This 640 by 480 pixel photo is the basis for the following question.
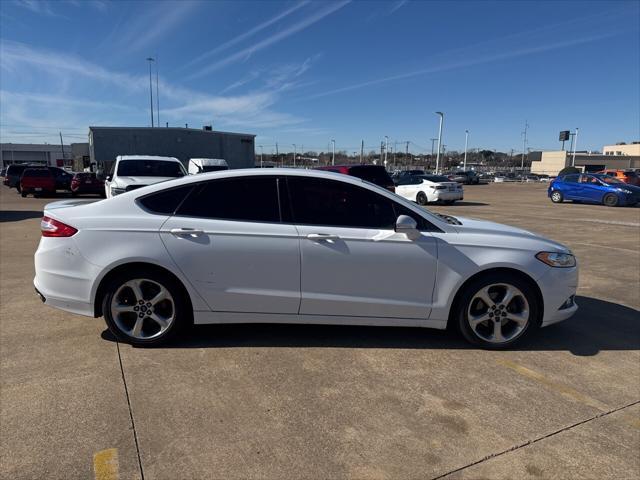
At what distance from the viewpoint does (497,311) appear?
→ 391cm

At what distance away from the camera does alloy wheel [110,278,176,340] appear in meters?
3.80

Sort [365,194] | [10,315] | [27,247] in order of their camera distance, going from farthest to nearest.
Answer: [27,247] < [10,315] < [365,194]

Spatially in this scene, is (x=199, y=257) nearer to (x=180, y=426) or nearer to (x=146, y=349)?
(x=146, y=349)

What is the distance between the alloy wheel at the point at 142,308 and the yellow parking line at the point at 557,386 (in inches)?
115

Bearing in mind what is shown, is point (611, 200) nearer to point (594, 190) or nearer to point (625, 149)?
point (594, 190)

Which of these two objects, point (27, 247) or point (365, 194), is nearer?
point (365, 194)

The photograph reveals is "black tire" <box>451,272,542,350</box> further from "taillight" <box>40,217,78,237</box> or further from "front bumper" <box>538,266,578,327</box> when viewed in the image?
"taillight" <box>40,217,78,237</box>

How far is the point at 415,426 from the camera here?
2.83 meters

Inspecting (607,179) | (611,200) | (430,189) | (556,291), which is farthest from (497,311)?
(607,179)

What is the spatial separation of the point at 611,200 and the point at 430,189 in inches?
334

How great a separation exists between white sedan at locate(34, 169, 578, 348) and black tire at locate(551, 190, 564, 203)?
21.0 meters

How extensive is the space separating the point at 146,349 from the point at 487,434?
283 centimetres

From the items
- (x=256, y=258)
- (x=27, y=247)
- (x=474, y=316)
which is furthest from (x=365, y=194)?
(x=27, y=247)

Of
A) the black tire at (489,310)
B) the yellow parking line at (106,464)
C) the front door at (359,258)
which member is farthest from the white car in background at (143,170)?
the yellow parking line at (106,464)
